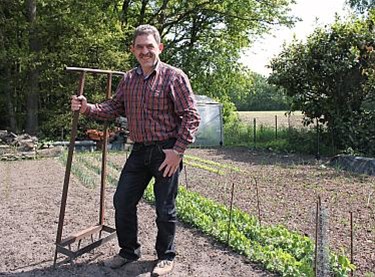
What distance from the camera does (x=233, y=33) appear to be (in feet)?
63.9

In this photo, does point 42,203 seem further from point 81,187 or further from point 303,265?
point 303,265

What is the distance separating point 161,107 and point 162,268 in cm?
112

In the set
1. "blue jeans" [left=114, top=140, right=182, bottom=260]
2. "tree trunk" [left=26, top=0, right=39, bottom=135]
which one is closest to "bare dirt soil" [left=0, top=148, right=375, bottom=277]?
"blue jeans" [left=114, top=140, right=182, bottom=260]

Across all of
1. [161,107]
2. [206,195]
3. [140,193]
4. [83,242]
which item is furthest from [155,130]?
[206,195]

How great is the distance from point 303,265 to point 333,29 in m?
9.30

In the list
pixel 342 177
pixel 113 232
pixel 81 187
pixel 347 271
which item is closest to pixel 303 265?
pixel 347 271

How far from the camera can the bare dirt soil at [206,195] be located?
330 centimetres

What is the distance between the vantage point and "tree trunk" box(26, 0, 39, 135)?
489 inches

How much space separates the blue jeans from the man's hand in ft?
0.19

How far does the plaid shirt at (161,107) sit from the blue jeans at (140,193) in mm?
110

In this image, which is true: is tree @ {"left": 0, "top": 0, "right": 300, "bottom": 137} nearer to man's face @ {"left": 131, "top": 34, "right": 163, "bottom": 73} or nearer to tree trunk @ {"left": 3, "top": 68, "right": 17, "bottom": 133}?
tree trunk @ {"left": 3, "top": 68, "right": 17, "bottom": 133}

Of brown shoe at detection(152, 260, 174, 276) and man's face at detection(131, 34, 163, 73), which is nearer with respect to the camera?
man's face at detection(131, 34, 163, 73)

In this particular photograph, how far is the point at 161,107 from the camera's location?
295cm

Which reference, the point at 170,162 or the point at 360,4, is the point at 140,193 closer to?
the point at 170,162
